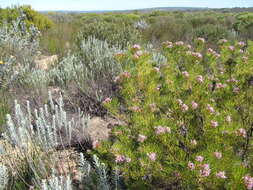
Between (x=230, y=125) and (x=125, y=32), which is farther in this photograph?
(x=125, y=32)

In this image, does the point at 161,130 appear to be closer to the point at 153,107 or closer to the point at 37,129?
the point at 153,107

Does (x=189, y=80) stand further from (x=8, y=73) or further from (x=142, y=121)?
(x=8, y=73)

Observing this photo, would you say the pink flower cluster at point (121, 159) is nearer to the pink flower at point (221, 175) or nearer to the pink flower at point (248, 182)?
the pink flower at point (221, 175)

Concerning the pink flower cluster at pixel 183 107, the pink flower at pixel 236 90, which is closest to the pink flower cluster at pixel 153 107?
the pink flower cluster at pixel 183 107

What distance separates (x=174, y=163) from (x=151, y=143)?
0.56 ft

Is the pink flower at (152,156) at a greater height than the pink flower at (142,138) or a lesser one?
lesser

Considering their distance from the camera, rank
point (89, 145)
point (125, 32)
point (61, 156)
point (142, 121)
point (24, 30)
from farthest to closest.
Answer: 1. point (24, 30)
2. point (125, 32)
3. point (89, 145)
4. point (61, 156)
5. point (142, 121)

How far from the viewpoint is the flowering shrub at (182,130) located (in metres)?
1.21

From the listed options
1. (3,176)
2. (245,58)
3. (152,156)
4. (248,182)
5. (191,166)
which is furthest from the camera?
(245,58)

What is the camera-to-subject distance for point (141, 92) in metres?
1.71

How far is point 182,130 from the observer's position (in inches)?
59.1

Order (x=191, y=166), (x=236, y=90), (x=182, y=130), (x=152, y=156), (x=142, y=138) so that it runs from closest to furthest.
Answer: (x=191, y=166), (x=152, y=156), (x=142, y=138), (x=182, y=130), (x=236, y=90)

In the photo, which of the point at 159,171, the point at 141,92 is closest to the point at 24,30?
the point at 141,92

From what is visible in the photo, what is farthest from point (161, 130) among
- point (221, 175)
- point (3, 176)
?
point (3, 176)
